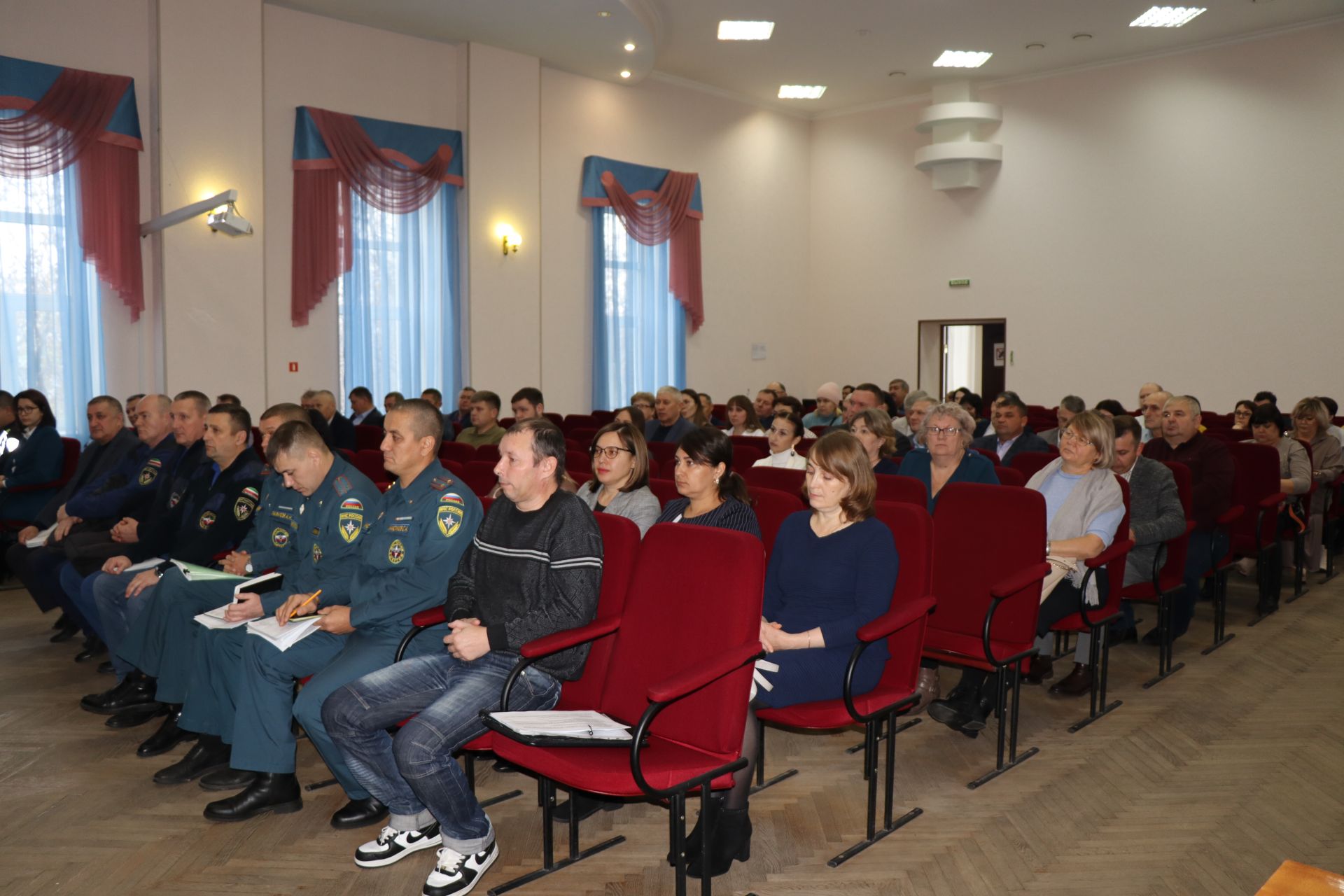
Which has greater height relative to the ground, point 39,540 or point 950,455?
point 950,455

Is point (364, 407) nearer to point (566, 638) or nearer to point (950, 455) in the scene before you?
point (950, 455)

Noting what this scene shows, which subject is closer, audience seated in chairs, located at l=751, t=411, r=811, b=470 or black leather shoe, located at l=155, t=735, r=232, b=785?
black leather shoe, located at l=155, t=735, r=232, b=785

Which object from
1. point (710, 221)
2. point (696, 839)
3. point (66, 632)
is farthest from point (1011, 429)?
point (710, 221)

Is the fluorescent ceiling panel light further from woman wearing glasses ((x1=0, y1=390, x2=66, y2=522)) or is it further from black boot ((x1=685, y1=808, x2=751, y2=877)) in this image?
black boot ((x1=685, y1=808, x2=751, y2=877))

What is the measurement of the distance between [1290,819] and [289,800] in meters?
3.04

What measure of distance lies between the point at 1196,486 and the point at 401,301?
8.07 metres

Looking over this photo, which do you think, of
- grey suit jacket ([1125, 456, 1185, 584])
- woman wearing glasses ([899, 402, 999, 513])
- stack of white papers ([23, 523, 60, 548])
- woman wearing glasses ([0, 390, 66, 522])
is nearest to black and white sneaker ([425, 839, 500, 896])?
woman wearing glasses ([899, 402, 999, 513])

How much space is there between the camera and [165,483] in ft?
14.1

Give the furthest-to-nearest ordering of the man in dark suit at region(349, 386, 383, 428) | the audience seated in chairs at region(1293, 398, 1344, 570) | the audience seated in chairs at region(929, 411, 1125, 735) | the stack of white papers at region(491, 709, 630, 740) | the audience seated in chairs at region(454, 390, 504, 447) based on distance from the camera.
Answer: the man in dark suit at region(349, 386, 383, 428) → the audience seated in chairs at region(454, 390, 504, 447) → the audience seated in chairs at region(1293, 398, 1344, 570) → the audience seated in chairs at region(929, 411, 1125, 735) → the stack of white papers at region(491, 709, 630, 740)

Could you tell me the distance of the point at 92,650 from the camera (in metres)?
4.72

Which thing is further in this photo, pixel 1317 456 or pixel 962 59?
pixel 962 59

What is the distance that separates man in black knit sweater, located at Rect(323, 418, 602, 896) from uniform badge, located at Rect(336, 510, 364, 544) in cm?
61

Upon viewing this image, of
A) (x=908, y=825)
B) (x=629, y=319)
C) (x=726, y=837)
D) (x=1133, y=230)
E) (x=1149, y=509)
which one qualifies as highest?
(x=1133, y=230)

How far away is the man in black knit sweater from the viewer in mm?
2576
